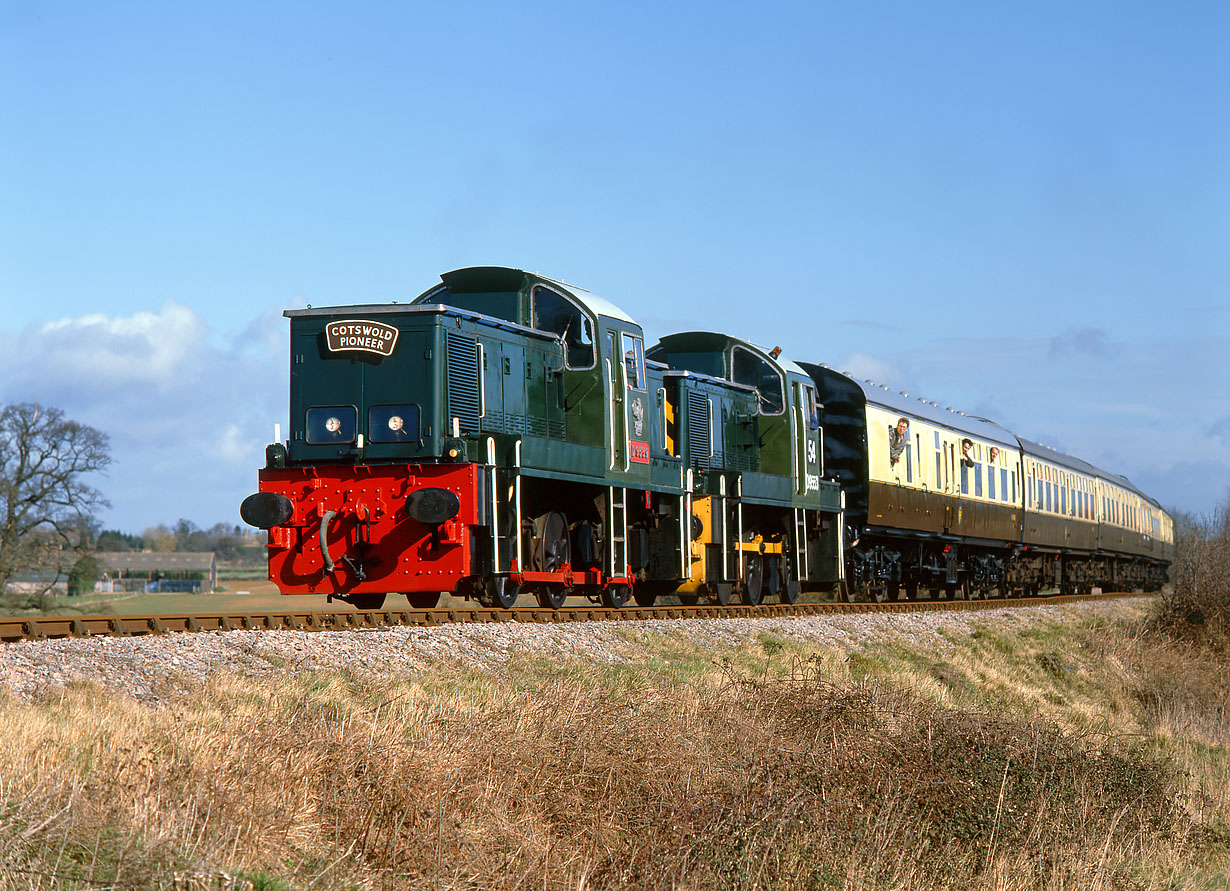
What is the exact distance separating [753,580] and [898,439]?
19.0 feet

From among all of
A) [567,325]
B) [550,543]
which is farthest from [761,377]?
[550,543]

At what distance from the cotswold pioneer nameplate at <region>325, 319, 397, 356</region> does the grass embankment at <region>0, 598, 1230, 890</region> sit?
16.0 ft

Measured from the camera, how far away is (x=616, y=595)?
63.3ft

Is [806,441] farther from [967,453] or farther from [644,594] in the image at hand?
[967,453]

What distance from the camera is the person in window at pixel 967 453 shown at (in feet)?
103

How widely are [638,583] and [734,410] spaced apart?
365cm

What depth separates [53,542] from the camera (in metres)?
51.8

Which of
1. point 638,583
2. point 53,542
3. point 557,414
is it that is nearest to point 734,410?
point 638,583

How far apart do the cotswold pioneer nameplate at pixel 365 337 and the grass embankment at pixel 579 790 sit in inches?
192

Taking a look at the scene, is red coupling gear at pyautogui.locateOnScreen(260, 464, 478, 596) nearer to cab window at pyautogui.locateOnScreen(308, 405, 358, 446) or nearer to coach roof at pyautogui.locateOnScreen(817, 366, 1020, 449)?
cab window at pyautogui.locateOnScreen(308, 405, 358, 446)

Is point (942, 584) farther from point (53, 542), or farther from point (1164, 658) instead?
point (53, 542)

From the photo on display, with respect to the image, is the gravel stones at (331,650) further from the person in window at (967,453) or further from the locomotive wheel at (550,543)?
the person in window at (967,453)

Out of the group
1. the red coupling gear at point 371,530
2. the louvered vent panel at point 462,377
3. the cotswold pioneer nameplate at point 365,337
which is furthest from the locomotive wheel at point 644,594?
the cotswold pioneer nameplate at point 365,337

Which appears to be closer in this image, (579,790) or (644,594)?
(579,790)
